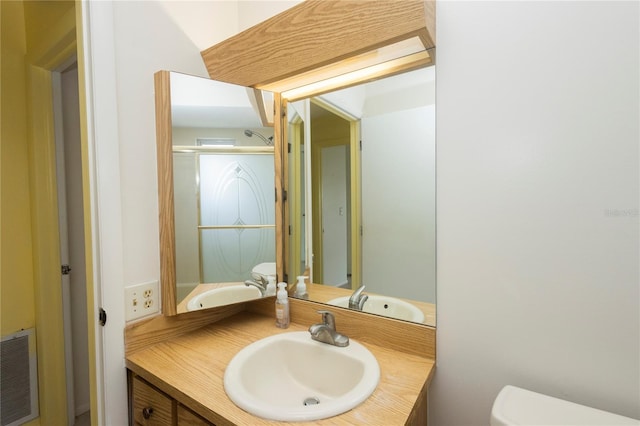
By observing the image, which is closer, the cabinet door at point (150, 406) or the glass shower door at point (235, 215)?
the cabinet door at point (150, 406)

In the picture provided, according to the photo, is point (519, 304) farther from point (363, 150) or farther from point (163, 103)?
point (163, 103)

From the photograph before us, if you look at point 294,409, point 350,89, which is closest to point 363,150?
point 350,89

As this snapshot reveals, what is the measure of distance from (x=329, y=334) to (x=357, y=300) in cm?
16

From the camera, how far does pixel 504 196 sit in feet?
2.58

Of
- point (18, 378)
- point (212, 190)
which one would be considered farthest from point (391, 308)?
point (18, 378)

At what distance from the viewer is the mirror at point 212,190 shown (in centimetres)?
101

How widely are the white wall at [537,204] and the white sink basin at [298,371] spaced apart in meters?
0.27

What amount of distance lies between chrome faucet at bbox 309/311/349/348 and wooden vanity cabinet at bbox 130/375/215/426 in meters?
0.38

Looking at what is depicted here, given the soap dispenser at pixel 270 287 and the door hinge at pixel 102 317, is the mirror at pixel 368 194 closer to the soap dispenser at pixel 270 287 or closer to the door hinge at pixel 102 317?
the soap dispenser at pixel 270 287

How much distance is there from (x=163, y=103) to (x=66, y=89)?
4.06 ft

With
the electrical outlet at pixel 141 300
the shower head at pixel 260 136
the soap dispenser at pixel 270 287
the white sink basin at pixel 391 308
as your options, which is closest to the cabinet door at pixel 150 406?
the electrical outlet at pixel 141 300

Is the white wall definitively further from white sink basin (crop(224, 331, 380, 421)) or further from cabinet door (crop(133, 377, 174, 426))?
cabinet door (crop(133, 377, 174, 426))

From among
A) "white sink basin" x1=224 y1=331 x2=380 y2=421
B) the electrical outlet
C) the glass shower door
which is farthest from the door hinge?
"white sink basin" x1=224 y1=331 x2=380 y2=421

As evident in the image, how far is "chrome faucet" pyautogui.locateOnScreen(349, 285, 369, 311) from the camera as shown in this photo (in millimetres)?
1050
